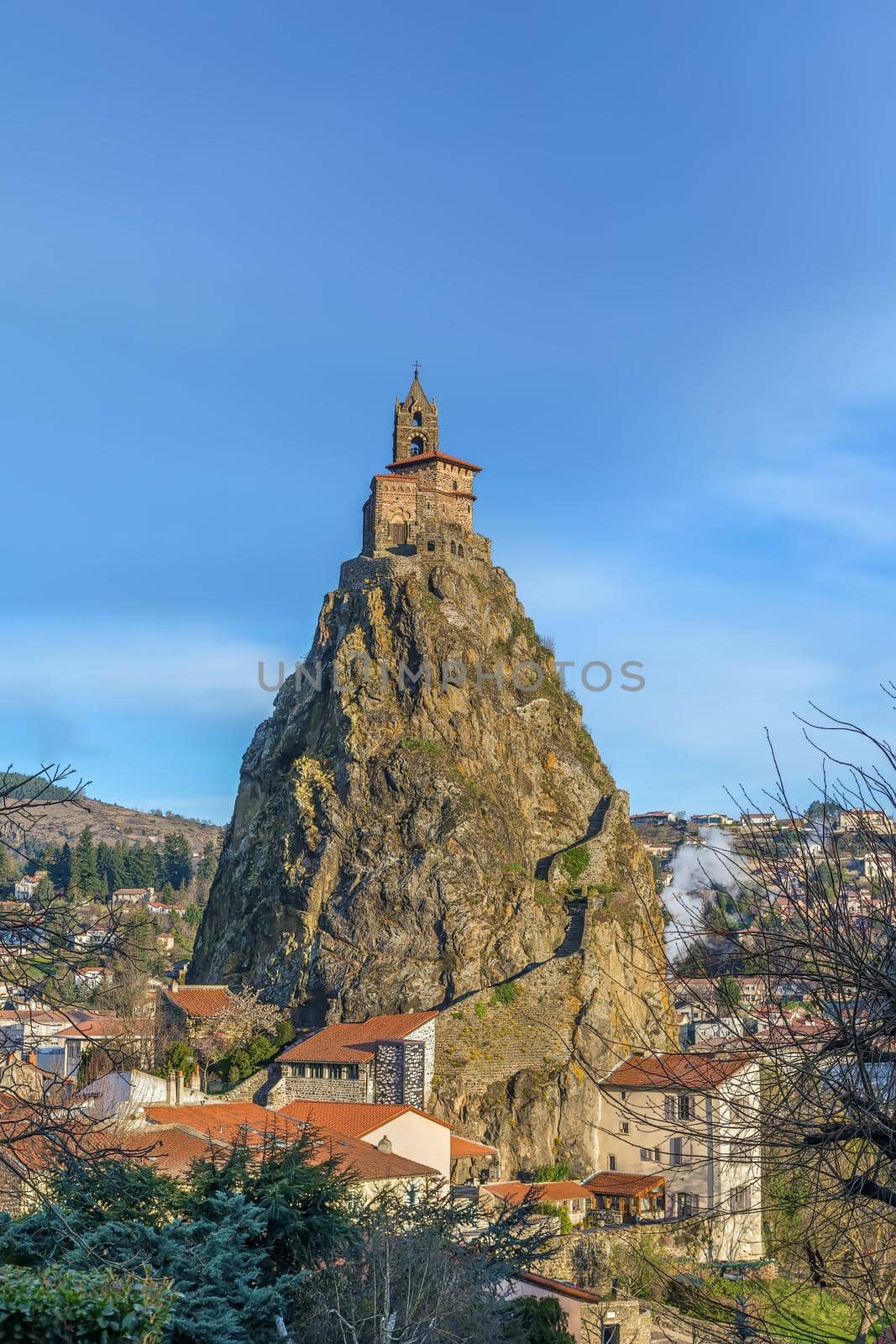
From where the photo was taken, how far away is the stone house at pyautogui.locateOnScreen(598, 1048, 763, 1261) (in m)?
6.56

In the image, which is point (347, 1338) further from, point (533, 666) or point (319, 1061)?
point (533, 666)

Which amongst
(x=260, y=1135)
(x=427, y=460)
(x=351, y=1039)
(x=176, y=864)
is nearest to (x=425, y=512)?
(x=427, y=460)

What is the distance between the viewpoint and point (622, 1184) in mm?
38188

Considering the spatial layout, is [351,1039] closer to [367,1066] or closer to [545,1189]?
[367,1066]

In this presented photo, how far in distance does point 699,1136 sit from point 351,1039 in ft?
125

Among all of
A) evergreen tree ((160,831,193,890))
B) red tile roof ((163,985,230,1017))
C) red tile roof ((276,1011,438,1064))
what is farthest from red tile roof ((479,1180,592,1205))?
evergreen tree ((160,831,193,890))

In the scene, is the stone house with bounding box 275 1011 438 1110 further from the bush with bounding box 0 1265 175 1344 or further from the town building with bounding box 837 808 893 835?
the town building with bounding box 837 808 893 835

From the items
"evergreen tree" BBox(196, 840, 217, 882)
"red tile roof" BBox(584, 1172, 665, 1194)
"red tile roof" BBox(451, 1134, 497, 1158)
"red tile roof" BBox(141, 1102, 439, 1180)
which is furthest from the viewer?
"evergreen tree" BBox(196, 840, 217, 882)

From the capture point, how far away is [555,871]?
169 feet

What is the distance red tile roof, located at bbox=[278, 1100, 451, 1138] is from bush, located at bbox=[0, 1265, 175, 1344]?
22.9 m

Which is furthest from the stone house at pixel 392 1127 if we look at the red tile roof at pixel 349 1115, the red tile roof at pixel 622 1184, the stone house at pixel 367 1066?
the red tile roof at pixel 622 1184

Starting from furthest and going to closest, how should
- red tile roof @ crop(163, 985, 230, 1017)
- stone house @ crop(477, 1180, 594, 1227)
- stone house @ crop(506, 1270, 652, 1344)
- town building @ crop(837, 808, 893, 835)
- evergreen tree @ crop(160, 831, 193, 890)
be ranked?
evergreen tree @ crop(160, 831, 193, 890) < red tile roof @ crop(163, 985, 230, 1017) < stone house @ crop(477, 1180, 594, 1227) < stone house @ crop(506, 1270, 652, 1344) < town building @ crop(837, 808, 893, 835)

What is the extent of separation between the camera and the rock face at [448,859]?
44094 mm

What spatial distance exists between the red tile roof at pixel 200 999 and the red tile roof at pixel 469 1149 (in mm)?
11418
